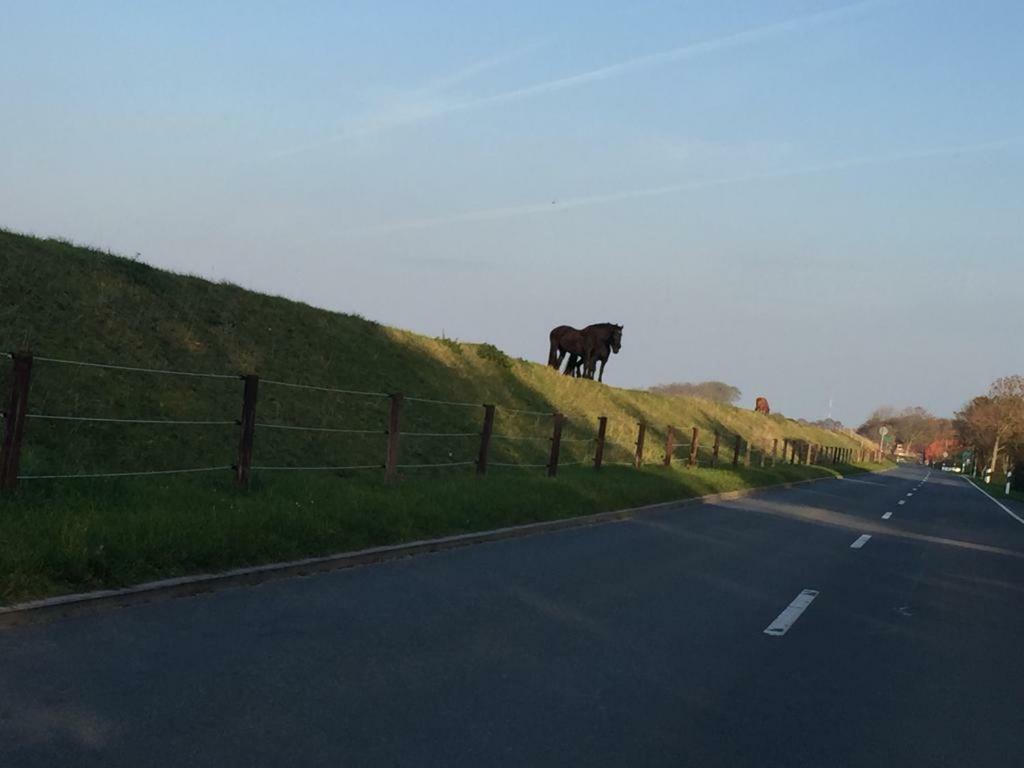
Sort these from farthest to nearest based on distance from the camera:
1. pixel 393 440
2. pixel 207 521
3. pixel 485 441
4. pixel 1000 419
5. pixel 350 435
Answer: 1. pixel 1000 419
2. pixel 350 435
3. pixel 485 441
4. pixel 393 440
5. pixel 207 521

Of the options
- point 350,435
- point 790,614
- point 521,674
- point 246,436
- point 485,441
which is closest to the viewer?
point 521,674

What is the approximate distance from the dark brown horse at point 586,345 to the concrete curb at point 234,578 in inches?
1115

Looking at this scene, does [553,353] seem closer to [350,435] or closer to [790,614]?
[350,435]

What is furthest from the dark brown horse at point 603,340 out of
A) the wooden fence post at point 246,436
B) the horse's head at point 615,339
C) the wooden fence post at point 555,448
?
the wooden fence post at point 246,436

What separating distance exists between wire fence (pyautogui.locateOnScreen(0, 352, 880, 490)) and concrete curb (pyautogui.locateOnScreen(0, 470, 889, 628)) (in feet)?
6.71

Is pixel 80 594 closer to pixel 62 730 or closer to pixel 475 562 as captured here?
pixel 62 730

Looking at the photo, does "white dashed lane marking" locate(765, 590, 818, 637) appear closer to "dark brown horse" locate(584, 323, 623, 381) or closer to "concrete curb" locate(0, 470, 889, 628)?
"concrete curb" locate(0, 470, 889, 628)

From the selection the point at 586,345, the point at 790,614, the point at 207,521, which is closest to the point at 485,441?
the point at 207,521

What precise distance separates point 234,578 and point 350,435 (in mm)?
12537

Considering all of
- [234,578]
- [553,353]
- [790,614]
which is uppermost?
[553,353]

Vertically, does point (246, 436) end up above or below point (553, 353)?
below

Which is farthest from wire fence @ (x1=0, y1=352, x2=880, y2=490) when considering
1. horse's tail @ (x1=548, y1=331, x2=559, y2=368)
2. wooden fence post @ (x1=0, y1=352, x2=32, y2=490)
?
horse's tail @ (x1=548, y1=331, x2=559, y2=368)

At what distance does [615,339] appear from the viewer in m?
44.0

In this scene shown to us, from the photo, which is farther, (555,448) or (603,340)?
(603,340)
